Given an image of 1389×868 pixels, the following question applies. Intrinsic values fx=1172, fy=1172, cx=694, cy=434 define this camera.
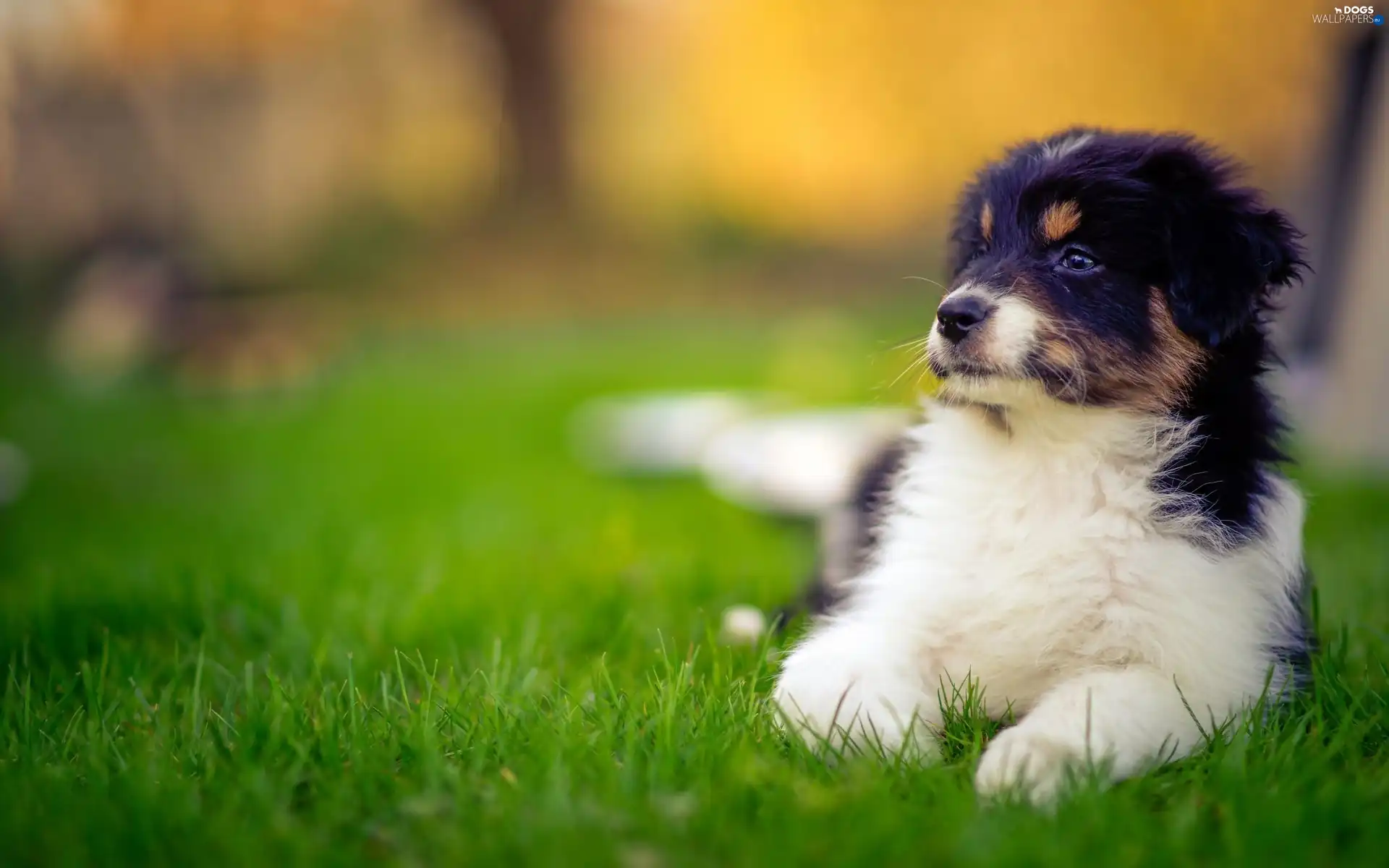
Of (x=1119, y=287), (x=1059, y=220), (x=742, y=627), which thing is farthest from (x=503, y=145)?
(x=1119, y=287)

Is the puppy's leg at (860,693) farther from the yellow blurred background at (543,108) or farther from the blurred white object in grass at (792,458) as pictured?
the yellow blurred background at (543,108)

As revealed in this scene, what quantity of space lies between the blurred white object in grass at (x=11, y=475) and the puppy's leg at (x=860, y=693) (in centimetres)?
566

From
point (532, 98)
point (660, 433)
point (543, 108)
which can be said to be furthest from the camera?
point (543, 108)

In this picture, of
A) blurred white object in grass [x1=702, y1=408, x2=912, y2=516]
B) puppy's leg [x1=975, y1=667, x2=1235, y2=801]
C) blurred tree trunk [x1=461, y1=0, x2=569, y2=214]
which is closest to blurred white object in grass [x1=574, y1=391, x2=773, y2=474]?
blurred white object in grass [x1=702, y1=408, x2=912, y2=516]

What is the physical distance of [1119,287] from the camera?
8.49 feet

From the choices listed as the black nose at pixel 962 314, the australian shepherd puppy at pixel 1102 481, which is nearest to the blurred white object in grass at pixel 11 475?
the australian shepherd puppy at pixel 1102 481

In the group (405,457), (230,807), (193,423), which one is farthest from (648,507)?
(193,423)

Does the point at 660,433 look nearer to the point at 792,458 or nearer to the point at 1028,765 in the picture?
the point at 792,458

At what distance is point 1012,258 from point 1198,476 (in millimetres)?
628

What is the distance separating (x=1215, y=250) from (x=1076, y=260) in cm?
28

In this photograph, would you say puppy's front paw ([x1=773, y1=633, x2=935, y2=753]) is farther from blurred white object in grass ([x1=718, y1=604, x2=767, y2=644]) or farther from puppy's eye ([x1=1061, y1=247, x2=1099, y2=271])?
puppy's eye ([x1=1061, y1=247, x2=1099, y2=271])

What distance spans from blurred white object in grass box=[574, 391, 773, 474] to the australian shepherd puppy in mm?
4475

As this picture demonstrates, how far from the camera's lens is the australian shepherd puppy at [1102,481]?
2.41m

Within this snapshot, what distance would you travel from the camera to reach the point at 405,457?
786 cm
